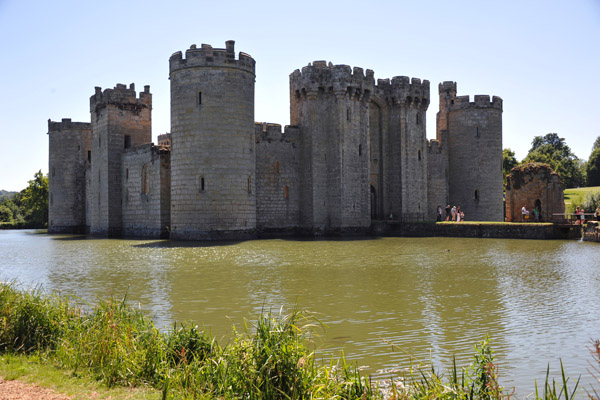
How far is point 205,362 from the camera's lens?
5723mm

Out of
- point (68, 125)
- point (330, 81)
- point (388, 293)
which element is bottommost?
point (388, 293)

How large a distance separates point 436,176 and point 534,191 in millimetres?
9647

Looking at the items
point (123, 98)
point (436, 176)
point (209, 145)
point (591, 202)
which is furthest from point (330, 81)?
point (591, 202)

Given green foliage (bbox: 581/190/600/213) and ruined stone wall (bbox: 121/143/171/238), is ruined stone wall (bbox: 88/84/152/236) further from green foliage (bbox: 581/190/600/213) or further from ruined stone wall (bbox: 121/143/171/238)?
green foliage (bbox: 581/190/600/213)

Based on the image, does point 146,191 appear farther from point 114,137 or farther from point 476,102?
point 476,102

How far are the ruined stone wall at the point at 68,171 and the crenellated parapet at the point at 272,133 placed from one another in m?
16.8

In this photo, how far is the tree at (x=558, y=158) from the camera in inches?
2876

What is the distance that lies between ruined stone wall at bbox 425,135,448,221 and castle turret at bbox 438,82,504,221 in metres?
0.93

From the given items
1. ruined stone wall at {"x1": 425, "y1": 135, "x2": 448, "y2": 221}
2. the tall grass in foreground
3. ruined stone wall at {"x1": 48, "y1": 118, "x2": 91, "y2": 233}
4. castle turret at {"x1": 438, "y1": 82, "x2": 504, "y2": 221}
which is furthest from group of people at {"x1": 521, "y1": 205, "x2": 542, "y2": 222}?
ruined stone wall at {"x1": 48, "y1": 118, "x2": 91, "y2": 233}

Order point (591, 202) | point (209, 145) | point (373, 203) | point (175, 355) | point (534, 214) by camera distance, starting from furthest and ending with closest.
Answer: point (591, 202) < point (373, 203) < point (534, 214) < point (209, 145) < point (175, 355)

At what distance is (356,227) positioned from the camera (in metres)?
34.6

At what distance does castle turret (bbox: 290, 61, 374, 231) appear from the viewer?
34219 mm

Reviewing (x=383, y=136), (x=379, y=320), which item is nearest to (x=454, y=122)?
(x=383, y=136)

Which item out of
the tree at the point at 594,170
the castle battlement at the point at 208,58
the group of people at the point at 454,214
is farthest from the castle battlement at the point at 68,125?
the tree at the point at 594,170
